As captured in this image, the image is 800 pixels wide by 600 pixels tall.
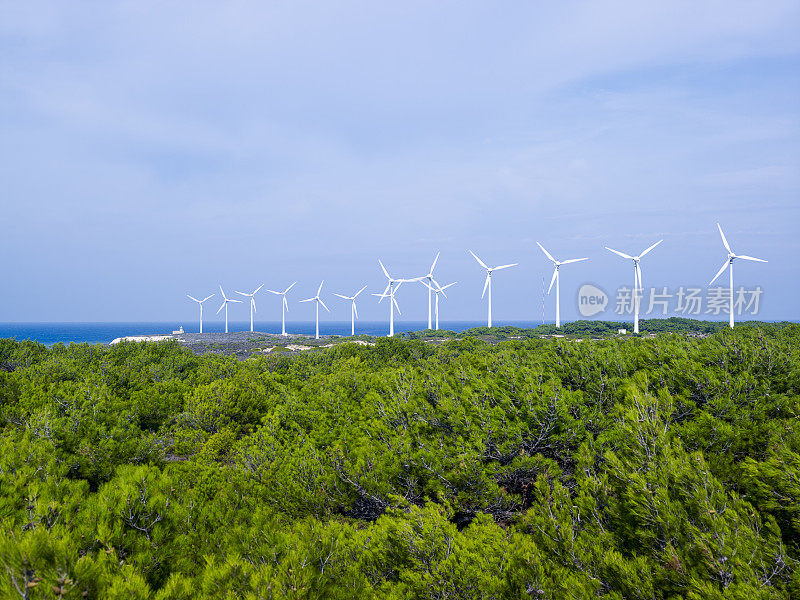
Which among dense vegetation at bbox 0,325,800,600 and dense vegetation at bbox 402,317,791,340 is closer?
dense vegetation at bbox 0,325,800,600

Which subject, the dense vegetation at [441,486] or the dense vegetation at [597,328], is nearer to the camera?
the dense vegetation at [441,486]

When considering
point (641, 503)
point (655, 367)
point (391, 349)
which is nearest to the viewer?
point (641, 503)

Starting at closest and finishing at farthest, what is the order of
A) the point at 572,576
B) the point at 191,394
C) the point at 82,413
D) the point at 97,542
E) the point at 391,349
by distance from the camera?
1. the point at 97,542
2. the point at 572,576
3. the point at 82,413
4. the point at 191,394
5. the point at 391,349

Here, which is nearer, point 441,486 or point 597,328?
point 441,486

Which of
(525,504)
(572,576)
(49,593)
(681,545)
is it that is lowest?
(525,504)

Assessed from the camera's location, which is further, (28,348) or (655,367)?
(28,348)

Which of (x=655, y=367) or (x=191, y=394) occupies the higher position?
(x=655, y=367)

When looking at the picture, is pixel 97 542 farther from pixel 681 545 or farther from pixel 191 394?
pixel 191 394

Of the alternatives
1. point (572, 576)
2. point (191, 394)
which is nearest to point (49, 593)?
point (572, 576)
